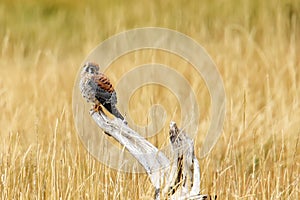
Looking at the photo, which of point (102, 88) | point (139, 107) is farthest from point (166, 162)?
point (139, 107)

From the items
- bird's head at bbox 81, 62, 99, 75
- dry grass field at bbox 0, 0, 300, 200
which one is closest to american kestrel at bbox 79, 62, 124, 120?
bird's head at bbox 81, 62, 99, 75

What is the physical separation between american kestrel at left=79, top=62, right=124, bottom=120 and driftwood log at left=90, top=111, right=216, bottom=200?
0.20 ft

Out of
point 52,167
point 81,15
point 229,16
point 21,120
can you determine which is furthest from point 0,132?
point 81,15

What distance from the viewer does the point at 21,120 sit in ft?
11.1

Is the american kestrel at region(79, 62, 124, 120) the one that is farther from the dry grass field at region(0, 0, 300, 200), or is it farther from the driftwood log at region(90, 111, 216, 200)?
the dry grass field at region(0, 0, 300, 200)

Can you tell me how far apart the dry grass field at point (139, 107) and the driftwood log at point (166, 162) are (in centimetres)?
12

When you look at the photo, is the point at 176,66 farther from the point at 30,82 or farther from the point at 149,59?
the point at 30,82

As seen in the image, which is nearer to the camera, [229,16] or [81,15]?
[229,16]

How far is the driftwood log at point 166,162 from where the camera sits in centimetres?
194

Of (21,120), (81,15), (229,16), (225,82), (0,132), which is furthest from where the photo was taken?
(81,15)

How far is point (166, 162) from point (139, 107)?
1238 mm

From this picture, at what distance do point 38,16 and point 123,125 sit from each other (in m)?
4.20

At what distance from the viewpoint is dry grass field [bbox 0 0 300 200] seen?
2.23m

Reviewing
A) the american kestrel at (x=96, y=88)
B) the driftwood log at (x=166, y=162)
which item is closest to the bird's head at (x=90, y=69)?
the american kestrel at (x=96, y=88)
